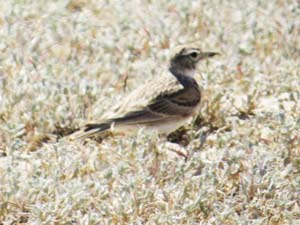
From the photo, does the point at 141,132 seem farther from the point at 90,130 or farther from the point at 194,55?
the point at 194,55

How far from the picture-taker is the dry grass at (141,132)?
7.01 meters

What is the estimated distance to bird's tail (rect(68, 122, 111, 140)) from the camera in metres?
8.01

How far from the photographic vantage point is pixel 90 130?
26.4ft

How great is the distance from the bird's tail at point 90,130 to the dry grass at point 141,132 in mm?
86

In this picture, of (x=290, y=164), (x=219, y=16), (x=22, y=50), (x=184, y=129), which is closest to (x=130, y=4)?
(x=219, y=16)

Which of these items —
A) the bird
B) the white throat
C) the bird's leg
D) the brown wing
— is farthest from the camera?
the white throat

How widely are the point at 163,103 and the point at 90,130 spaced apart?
0.74 metres

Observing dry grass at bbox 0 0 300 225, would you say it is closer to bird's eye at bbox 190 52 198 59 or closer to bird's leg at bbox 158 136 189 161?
bird's leg at bbox 158 136 189 161

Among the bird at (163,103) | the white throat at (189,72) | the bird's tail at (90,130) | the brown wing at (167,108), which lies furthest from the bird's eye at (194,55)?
the bird's tail at (90,130)

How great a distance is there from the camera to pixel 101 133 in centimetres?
814

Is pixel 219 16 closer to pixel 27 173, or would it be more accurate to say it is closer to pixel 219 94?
pixel 219 94

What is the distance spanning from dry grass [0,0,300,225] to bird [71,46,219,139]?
14 centimetres

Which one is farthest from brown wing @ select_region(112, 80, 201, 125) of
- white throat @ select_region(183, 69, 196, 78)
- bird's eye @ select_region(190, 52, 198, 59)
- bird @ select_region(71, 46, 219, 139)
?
bird's eye @ select_region(190, 52, 198, 59)

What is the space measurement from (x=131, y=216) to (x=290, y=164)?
4.28ft
